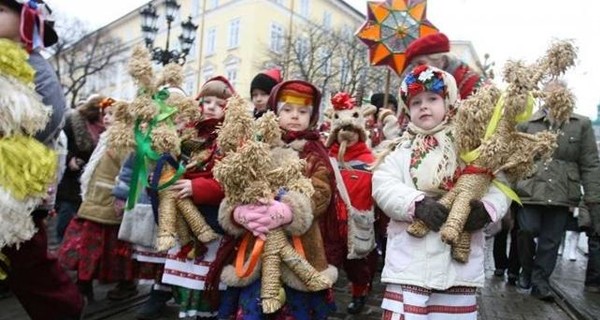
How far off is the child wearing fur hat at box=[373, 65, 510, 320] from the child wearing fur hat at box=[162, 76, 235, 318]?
1123 mm

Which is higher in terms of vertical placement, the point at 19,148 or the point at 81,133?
the point at 81,133

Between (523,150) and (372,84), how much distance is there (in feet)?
78.6

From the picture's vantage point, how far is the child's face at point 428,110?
9.92ft

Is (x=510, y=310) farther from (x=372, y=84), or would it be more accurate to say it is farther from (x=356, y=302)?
(x=372, y=84)

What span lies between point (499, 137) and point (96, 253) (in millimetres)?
3358

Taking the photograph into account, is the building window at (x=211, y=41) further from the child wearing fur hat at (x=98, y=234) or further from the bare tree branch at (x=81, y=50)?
the child wearing fur hat at (x=98, y=234)

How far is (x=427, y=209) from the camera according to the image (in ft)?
9.04

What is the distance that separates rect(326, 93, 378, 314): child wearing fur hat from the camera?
445 cm

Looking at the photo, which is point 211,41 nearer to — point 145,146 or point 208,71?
point 208,71

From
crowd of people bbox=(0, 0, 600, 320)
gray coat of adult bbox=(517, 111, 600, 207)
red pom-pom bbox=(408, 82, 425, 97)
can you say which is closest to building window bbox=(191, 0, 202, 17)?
crowd of people bbox=(0, 0, 600, 320)

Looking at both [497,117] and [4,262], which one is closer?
[497,117]

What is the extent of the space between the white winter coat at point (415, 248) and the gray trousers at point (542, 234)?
300 cm

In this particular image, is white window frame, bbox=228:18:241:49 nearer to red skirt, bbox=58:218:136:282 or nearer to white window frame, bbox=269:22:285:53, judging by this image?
white window frame, bbox=269:22:285:53

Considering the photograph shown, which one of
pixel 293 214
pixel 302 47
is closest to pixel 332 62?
pixel 302 47
